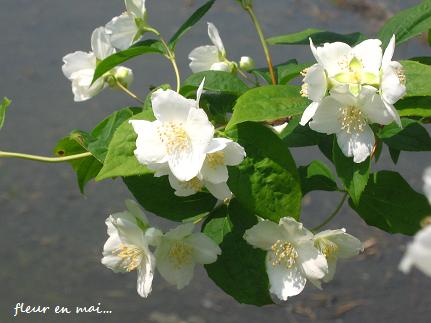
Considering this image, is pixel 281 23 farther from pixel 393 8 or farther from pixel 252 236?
pixel 252 236

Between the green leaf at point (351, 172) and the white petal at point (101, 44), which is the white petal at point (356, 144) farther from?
the white petal at point (101, 44)

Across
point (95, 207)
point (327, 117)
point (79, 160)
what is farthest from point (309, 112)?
point (95, 207)

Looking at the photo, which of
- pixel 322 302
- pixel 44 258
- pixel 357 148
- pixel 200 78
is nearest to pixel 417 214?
pixel 357 148

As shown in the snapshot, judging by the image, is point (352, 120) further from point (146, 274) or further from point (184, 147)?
point (146, 274)

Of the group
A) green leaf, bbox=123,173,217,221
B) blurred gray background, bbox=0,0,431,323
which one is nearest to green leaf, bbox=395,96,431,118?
green leaf, bbox=123,173,217,221

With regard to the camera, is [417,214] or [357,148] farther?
[417,214]

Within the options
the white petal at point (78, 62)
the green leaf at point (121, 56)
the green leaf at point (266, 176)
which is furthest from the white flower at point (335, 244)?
the white petal at point (78, 62)
